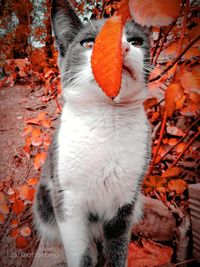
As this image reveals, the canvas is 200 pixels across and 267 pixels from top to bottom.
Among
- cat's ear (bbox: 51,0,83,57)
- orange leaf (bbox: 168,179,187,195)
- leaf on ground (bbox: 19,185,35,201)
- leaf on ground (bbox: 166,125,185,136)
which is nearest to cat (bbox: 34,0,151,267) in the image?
cat's ear (bbox: 51,0,83,57)

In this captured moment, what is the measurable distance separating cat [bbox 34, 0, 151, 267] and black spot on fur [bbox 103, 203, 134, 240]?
11 mm

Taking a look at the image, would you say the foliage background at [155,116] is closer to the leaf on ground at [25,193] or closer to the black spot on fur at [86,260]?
the leaf on ground at [25,193]

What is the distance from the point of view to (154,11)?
360mm

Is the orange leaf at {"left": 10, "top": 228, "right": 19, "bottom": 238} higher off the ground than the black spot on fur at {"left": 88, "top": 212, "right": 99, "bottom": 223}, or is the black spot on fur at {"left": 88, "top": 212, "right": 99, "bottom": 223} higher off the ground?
the black spot on fur at {"left": 88, "top": 212, "right": 99, "bottom": 223}

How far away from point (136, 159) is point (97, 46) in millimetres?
654

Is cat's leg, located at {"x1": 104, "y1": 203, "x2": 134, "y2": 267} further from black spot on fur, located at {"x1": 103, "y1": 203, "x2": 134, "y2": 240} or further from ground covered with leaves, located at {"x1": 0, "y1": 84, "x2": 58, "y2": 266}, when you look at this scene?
ground covered with leaves, located at {"x1": 0, "y1": 84, "x2": 58, "y2": 266}

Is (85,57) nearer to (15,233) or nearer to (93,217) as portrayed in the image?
(93,217)

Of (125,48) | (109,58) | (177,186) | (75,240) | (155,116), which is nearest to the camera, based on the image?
(109,58)

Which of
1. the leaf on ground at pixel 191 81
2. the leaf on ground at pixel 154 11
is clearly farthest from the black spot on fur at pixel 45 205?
the leaf on ground at pixel 154 11

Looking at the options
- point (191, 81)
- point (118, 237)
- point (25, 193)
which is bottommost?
point (25, 193)

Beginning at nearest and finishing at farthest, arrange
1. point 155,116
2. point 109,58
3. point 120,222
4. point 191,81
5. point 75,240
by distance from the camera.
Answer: point 109,58 < point 191,81 < point 75,240 < point 120,222 < point 155,116

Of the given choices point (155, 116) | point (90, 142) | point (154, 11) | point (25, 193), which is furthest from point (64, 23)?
point (25, 193)

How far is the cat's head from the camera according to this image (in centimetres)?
81

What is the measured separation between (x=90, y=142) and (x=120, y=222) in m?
0.48
